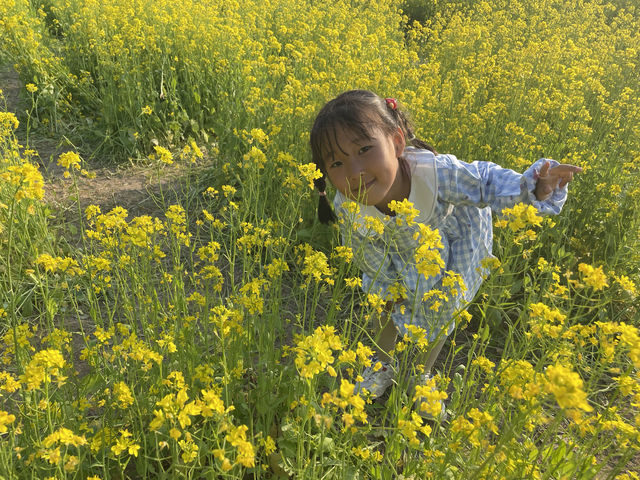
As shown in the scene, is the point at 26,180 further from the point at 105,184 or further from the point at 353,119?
the point at 105,184

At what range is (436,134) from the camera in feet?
11.3

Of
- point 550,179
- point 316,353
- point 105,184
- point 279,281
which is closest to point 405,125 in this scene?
point 550,179

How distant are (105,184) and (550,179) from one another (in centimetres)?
383

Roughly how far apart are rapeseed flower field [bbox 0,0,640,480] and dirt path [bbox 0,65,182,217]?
17 cm

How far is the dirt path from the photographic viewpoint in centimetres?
390

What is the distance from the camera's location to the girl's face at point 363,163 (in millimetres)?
1935

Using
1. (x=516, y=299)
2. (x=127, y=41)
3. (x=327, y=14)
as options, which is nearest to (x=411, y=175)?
(x=516, y=299)

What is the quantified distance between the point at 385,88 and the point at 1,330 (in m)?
3.26

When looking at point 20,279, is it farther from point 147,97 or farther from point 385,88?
point 385,88

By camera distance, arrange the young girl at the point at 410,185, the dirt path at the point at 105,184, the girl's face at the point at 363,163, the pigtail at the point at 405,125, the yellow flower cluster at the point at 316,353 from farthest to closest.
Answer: the dirt path at the point at 105,184 < the pigtail at the point at 405,125 < the girl's face at the point at 363,163 < the young girl at the point at 410,185 < the yellow flower cluster at the point at 316,353

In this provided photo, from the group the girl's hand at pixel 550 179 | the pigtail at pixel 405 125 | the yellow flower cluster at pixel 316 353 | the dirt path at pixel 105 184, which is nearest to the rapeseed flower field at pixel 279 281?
the yellow flower cluster at pixel 316 353

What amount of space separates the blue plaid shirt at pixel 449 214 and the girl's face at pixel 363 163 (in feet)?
0.36

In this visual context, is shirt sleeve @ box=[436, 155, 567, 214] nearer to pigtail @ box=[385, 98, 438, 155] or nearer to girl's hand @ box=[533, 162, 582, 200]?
girl's hand @ box=[533, 162, 582, 200]

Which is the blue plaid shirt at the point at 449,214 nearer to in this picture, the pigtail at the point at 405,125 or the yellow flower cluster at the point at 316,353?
the pigtail at the point at 405,125
